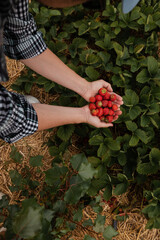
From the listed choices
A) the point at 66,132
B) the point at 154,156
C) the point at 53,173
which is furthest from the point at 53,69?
the point at 154,156

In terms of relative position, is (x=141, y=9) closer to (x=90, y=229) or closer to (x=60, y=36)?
(x=60, y=36)

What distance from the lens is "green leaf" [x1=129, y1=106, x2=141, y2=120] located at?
191 cm

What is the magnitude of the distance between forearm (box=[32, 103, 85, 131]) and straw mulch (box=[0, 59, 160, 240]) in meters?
0.61

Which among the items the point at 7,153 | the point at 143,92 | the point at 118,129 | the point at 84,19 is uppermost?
the point at 84,19

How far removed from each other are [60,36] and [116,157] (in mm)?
1268

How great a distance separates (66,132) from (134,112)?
577 millimetres

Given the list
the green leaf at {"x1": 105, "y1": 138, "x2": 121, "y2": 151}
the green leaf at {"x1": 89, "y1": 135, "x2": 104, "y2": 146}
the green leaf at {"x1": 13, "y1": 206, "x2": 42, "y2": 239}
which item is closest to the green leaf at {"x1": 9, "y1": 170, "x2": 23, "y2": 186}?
the green leaf at {"x1": 89, "y1": 135, "x2": 104, "y2": 146}

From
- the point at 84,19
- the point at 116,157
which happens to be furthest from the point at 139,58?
the point at 116,157

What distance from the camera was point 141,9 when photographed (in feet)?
7.66

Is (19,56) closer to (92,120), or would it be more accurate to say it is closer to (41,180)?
(92,120)

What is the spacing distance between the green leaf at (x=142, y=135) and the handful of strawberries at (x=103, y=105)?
230mm

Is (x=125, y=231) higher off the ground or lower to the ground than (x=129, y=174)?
lower

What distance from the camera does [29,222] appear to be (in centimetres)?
78

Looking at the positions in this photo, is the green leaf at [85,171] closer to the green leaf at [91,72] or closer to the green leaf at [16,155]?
the green leaf at [16,155]
